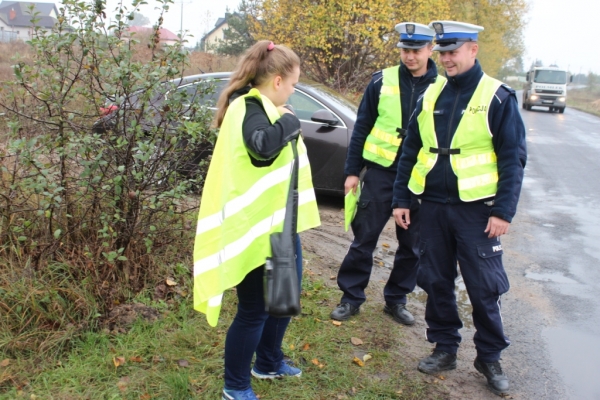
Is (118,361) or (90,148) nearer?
(118,361)

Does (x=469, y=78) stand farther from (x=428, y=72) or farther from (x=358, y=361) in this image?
(x=358, y=361)

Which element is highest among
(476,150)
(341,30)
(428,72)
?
(341,30)

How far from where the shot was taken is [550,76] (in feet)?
101

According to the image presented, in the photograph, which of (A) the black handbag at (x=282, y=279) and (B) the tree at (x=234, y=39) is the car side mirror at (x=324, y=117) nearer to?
(A) the black handbag at (x=282, y=279)

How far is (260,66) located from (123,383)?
72.4 inches

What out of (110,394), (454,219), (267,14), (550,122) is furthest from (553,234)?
(550,122)

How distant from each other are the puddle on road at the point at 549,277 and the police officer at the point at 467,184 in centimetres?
236

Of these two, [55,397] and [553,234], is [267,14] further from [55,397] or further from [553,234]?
[55,397]

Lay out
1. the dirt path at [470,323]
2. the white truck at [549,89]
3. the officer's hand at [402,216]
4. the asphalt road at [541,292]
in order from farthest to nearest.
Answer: the white truck at [549,89]
the officer's hand at [402,216]
the asphalt road at [541,292]
the dirt path at [470,323]

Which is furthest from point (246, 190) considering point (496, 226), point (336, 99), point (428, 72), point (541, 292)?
point (336, 99)

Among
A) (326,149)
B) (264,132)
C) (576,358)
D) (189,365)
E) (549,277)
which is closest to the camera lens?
(264,132)

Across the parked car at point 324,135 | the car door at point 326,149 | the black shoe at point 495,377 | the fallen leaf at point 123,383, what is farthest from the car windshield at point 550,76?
the fallen leaf at point 123,383

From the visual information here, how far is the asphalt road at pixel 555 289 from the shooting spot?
148 inches

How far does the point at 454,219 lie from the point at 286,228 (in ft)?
3.78
